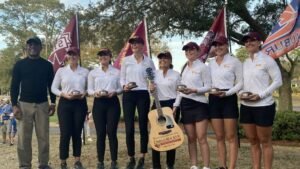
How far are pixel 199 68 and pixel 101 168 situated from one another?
7.57ft

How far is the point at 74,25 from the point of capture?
9.92 m

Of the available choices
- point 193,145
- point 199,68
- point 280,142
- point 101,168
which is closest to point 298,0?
point 199,68

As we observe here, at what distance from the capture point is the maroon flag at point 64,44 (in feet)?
31.9

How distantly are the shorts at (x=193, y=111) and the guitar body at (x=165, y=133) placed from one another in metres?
0.20

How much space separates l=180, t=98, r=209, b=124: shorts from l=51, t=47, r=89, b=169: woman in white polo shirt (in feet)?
5.56

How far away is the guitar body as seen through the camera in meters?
6.24

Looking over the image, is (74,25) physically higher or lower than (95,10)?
lower

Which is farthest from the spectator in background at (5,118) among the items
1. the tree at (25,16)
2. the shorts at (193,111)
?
the tree at (25,16)

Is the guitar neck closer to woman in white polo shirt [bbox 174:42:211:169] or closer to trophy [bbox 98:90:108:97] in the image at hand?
woman in white polo shirt [bbox 174:42:211:169]

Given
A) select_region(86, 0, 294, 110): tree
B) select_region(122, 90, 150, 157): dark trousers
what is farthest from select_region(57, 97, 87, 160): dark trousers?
select_region(86, 0, 294, 110): tree

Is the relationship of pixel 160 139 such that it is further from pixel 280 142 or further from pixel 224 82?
pixel 280 142

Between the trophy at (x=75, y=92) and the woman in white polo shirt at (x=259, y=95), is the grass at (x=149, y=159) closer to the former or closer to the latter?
the trophy at (x=75, y=92)

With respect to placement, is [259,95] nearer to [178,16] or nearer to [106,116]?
[106,116]

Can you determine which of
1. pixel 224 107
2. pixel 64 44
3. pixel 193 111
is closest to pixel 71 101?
pixel 193 111
